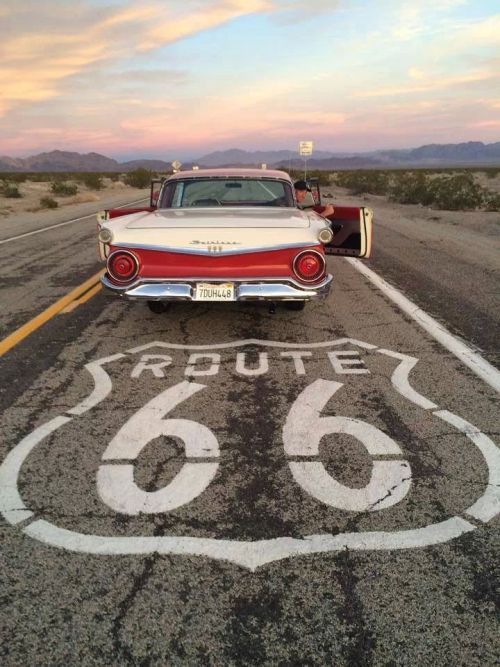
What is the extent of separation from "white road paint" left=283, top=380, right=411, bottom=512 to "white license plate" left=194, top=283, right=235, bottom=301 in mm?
1185

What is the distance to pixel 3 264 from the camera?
30.9 feet

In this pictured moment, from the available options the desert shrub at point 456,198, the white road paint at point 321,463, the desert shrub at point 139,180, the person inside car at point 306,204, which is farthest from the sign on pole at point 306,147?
the desert shrub at point 139,180

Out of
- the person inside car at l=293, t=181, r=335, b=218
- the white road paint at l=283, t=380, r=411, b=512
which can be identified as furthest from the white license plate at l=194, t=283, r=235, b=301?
the person inside car at l=293, t=181, r=335, b=218

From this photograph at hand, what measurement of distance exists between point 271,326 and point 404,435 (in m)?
2.40

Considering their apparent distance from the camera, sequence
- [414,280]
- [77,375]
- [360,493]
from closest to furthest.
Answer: [360,493]
[77,375]
[414,280]

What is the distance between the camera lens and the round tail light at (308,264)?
15.1 feet

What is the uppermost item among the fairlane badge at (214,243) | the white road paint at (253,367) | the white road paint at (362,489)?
the fairlane badge at (214,243)

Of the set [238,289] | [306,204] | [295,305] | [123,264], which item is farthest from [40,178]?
[238,289]

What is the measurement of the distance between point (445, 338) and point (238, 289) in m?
1.93

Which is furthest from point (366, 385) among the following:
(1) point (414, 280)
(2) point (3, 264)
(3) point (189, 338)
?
(2) point (3, 264)

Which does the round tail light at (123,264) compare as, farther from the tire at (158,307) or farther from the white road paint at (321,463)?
the white road paint at (321,463)

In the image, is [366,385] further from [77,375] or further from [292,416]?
[77,375]

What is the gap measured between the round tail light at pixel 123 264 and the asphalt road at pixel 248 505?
2.14 ft

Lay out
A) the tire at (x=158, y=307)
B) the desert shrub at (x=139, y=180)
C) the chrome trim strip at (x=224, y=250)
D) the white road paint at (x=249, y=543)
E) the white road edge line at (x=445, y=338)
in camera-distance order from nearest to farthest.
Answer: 1. the white road paint at (x=249, y=543)
2. the white road edge line at (x=445, y=338)
3. the chrome trim strip at (x=224, y=250)
4. the tire at (x=158, y=307)
5. the desert shrub at (x=139, y=180)
